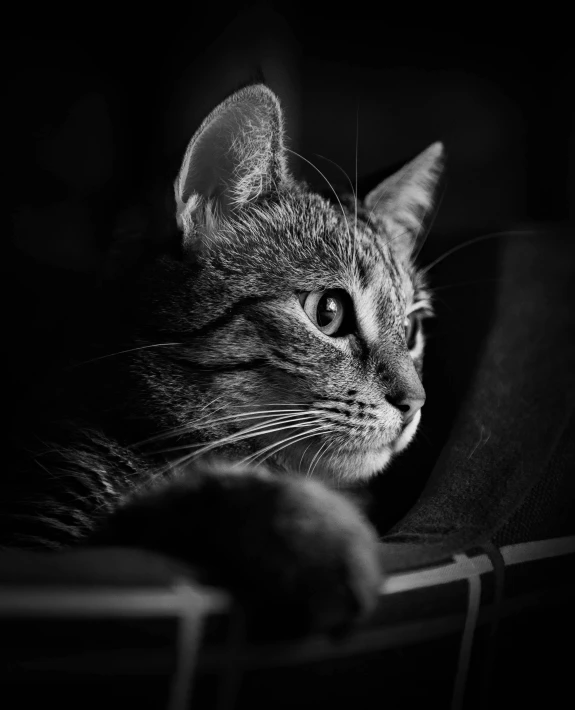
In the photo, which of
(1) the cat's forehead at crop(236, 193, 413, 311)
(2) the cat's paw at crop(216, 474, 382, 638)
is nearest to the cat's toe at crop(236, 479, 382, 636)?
(2) the cat's paw at crop(216, 474, 382, 638)

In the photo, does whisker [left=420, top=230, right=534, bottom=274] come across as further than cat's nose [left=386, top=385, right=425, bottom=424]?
Yes

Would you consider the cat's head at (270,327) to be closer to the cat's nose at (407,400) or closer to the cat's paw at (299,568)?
the cat's nose at (407,400)

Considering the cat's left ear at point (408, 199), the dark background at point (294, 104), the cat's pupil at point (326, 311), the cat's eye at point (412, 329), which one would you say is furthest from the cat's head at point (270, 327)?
the dark background at point (294, 104)

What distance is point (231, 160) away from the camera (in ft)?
3.17

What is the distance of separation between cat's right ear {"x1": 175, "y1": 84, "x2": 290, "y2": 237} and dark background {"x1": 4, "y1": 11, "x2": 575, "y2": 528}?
492 millimetres

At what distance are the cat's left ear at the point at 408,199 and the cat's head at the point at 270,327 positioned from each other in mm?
238

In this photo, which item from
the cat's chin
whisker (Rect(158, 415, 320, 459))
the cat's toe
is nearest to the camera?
the cat's toe

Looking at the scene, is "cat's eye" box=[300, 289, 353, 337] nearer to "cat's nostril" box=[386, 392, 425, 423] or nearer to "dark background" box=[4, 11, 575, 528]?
"cat's nostril" box=[386, 392, 425, 423]

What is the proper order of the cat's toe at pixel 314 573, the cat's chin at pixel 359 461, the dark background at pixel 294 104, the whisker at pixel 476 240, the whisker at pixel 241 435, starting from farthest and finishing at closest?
the dark background at pixel 294 104 < the whisker at pixel 476 240 < the cat's chin at pixel 359 461 < the whisker at pixel 241 435 < the cat's toe at pixel 314 573

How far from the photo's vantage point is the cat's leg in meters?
0.48

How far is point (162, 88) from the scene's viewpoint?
69.7 inches

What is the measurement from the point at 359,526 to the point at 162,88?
1551 mm

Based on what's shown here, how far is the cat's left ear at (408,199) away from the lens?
122 cm

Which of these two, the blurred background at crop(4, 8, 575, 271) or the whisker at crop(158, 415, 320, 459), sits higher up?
the blurred background at crop(4, 8, 575, 271)
